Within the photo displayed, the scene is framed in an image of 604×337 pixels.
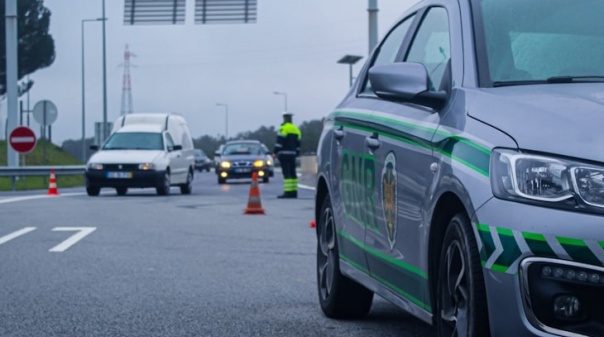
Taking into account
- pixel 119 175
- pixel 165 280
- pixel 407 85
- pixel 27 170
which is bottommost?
pixel 27 170

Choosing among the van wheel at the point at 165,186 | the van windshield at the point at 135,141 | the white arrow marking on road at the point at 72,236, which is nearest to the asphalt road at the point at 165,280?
the white arrow marking on road at the point at 72,236

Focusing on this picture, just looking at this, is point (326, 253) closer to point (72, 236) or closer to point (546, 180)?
point (546, 180)

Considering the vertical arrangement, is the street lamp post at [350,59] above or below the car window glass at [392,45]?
below

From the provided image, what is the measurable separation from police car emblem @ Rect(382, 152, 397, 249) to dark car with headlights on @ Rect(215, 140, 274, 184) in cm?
3694

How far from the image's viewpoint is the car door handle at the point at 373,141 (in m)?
5.94

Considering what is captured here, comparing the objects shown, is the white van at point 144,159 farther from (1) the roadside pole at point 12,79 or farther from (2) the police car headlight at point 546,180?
(2) the police car headlight at point 546,180

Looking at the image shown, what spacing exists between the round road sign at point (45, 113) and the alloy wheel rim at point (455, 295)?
106 ft

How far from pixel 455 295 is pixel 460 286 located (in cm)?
9

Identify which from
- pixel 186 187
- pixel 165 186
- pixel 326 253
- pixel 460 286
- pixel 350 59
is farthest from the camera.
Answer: pixel 350 59

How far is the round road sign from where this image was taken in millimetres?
36406

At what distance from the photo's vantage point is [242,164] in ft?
143

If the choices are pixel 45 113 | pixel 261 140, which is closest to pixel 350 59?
pixel 45 113

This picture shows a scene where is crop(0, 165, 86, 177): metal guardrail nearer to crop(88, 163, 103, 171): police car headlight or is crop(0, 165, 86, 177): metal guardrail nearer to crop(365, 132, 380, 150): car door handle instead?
crop(88, 163, 103, 171): police car headlight

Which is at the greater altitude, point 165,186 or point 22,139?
point 22,139
